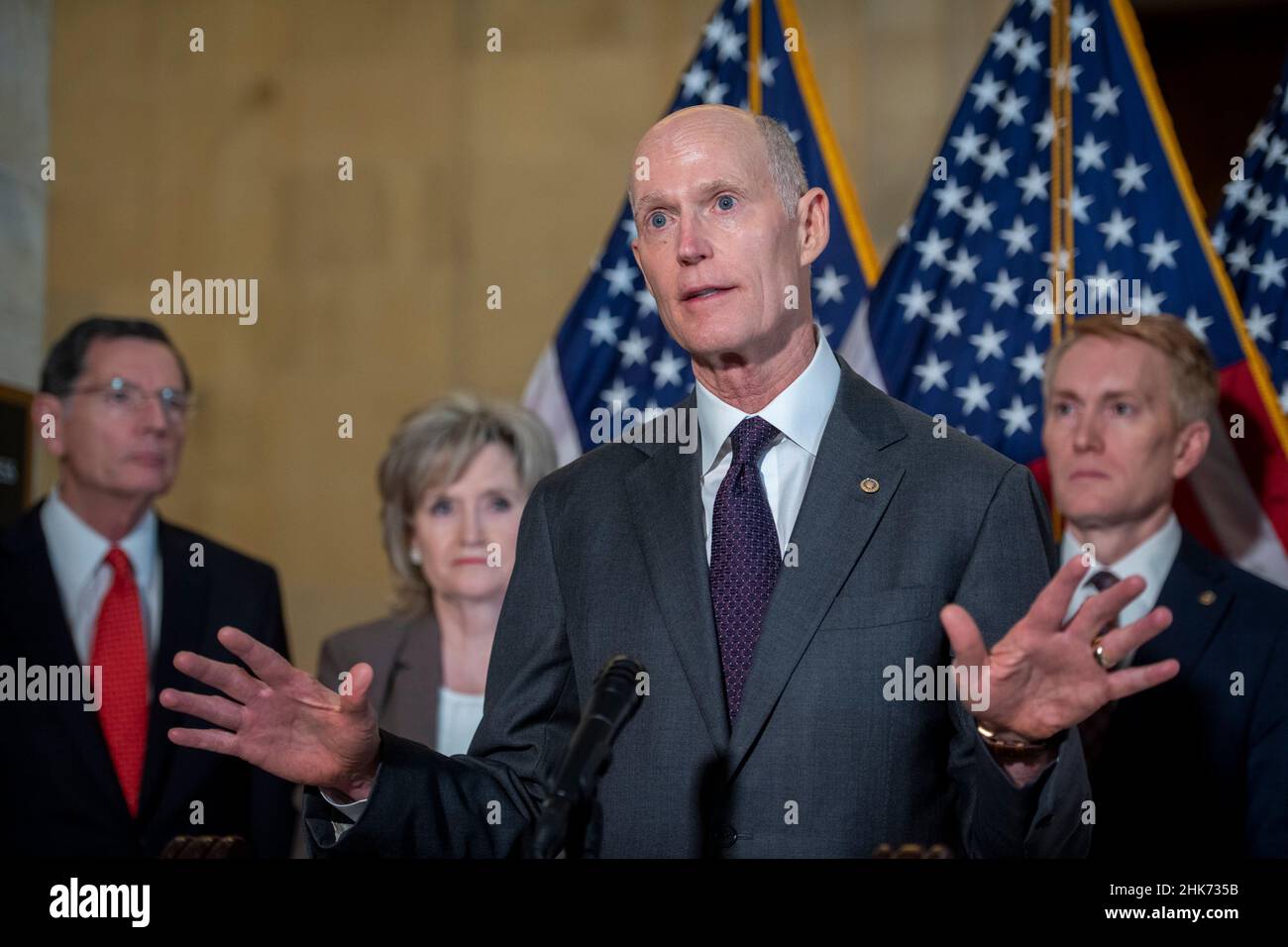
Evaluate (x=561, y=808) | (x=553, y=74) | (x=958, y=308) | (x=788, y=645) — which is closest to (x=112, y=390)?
(x=553, y=74)

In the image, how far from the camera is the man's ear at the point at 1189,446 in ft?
11.8

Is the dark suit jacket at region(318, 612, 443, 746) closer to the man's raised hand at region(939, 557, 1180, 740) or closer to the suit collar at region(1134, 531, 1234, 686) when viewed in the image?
the suit collar at region(1134, 531, 1234, 686)

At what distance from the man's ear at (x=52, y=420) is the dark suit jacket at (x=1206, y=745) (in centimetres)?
278

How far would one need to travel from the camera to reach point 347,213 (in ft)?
17.0

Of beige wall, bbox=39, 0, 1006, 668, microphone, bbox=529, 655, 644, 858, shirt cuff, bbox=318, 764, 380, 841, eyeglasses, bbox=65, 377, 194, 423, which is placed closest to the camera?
microphone, bbox=529, 655, 644, 858

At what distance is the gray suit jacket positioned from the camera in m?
2.01

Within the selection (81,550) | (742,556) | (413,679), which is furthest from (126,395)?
(742,556)

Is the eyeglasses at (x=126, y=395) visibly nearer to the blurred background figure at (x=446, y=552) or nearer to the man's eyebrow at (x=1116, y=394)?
the blurred background figure at (x=446, y=552)

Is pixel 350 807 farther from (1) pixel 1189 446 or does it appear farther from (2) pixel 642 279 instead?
(2) pixel 642 279

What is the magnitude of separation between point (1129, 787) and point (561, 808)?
7.07 feet

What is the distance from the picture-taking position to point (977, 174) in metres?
4.10

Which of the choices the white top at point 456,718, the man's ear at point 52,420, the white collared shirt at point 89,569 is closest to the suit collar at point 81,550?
the white collared shirt at point 89,569

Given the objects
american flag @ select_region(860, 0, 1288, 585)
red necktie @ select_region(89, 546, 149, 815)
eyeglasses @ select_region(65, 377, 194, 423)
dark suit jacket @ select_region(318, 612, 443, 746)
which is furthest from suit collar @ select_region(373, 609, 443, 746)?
american flag @ select_region(860, 0, 1288, 585)

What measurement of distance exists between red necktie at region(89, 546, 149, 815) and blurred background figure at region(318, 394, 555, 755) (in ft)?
1.59
